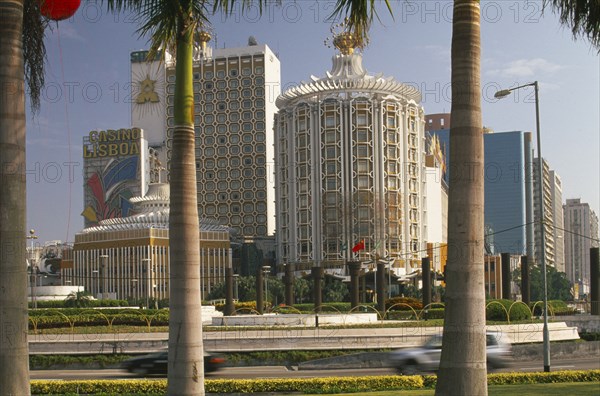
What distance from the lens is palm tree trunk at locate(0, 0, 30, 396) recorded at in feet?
38.0

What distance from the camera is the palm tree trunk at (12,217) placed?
1157 centimetres

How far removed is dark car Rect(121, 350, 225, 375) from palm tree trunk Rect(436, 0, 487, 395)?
752 inches

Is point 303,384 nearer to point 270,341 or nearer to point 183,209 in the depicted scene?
point 183,209

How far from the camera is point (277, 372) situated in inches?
1241

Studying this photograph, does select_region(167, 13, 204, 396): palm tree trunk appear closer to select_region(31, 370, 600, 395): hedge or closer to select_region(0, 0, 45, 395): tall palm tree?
select_region(0, 0, 45, 395): tall palm tree

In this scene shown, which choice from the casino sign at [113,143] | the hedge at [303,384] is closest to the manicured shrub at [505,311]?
the hedge at [303,384]

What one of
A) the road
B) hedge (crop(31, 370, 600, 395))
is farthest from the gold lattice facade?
hedge (crop(31, 370, 600, 395))

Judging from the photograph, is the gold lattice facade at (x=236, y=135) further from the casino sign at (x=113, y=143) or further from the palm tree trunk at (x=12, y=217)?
the palm tree trunk at (x=12, y=217)

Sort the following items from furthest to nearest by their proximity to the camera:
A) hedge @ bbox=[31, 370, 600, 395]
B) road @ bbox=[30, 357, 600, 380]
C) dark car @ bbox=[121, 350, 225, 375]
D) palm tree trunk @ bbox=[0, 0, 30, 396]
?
road @ bbox=[30, 357, 600, 380], dark car @ bbox=[121, 350, 225, 375], hedge @ bbox=[31, 370, 600, 395], palm tree trunk @ bbox=[0, 0, 30, 396]

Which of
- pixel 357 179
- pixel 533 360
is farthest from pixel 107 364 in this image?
pixel 357 179

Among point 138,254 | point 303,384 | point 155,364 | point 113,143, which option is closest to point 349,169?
point 138,254

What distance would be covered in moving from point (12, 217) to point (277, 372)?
21196 mm

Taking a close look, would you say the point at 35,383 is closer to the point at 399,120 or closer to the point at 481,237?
the point at 481,237

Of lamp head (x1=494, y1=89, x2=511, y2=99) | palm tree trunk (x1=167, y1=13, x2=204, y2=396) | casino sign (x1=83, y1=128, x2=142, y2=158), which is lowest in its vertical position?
palm tree trunk (x1=167, y1=13, x2=204, y2=396)
